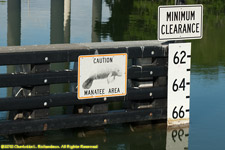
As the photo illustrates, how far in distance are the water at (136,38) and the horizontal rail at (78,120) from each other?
18cm

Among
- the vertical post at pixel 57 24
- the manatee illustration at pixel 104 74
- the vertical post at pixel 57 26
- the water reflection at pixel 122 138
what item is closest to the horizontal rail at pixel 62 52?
the manatee illustration at pixel 104 74

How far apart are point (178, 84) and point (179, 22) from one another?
39.5 inches

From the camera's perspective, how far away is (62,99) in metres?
9.43

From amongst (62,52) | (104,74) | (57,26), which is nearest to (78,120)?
(104,74)

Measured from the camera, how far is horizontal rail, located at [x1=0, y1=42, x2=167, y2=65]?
8992mm

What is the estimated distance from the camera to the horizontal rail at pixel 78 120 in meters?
9.07

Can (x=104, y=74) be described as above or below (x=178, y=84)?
above

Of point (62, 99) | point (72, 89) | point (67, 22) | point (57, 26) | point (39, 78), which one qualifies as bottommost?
point (62, 99)

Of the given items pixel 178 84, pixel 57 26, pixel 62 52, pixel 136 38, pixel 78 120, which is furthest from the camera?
pixel 57 26

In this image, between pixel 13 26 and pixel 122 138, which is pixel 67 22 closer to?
pixel 13 26

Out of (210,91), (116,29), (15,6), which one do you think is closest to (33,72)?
(210,91)

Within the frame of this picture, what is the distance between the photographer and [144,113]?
10.1 meters

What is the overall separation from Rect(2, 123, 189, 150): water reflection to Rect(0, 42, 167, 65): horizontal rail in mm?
1133

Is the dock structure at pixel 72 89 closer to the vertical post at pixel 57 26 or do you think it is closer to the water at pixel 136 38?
the water at pixel 136 38
